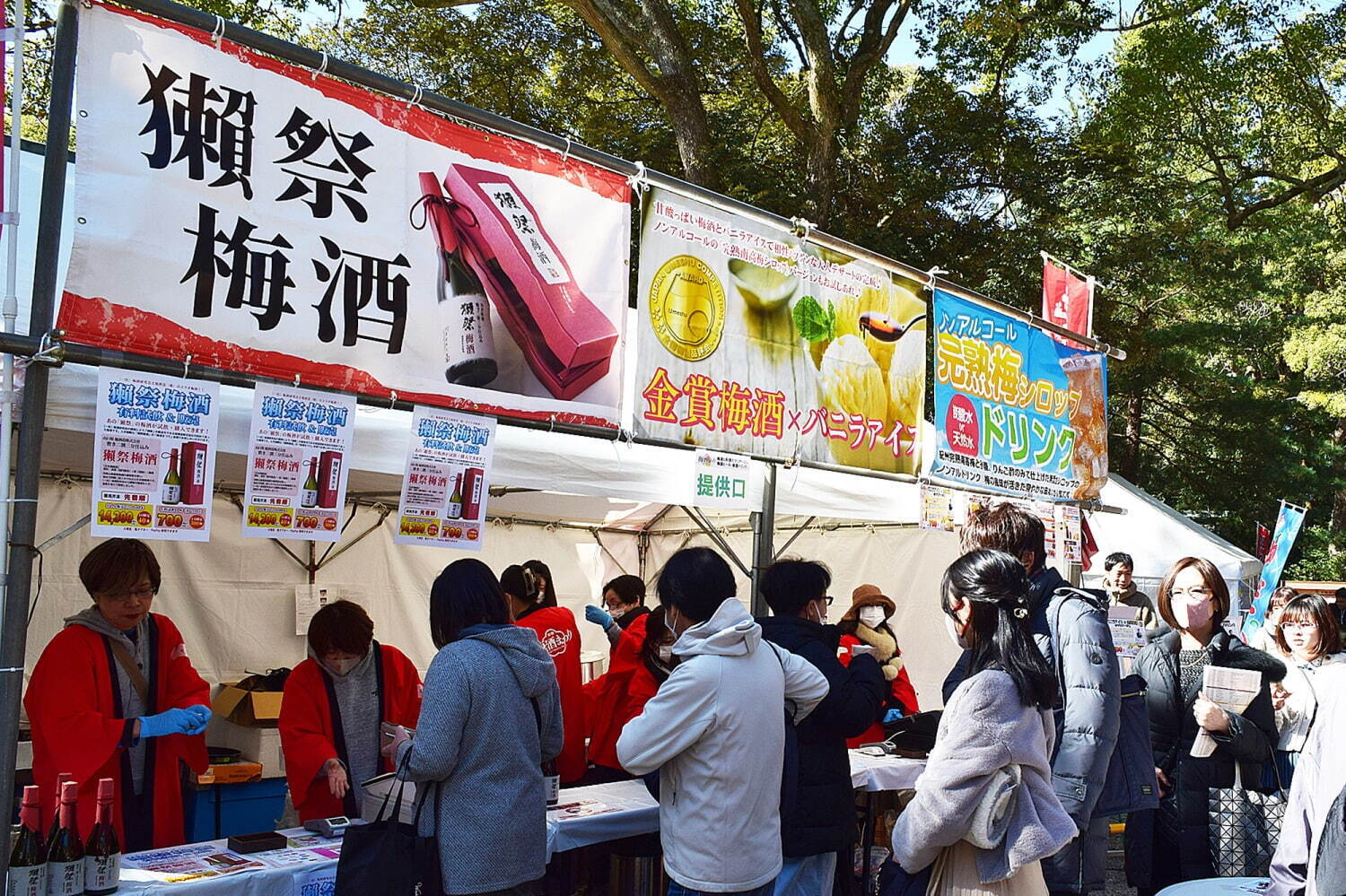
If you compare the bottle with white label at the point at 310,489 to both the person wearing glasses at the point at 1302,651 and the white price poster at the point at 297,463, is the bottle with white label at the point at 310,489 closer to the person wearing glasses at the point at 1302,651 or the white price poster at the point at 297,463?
the white price poster at the point at 297,463

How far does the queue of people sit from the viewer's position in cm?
268

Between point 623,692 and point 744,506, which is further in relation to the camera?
point 744,506

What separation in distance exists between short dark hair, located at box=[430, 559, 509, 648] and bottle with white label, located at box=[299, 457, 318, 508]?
677mm

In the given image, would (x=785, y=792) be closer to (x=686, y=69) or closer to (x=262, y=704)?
(x=262, y=704)

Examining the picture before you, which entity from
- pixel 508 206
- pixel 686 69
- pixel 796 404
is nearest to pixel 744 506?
pixel 796 404

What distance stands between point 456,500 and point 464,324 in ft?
2.06

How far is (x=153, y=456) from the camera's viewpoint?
10.00 feet

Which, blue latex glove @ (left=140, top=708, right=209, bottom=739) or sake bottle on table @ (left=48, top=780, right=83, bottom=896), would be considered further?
blue latex glove @ (left=140, top=708, right=209, bottom=739)

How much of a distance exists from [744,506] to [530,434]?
1.05 m

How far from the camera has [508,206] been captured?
4.11 m

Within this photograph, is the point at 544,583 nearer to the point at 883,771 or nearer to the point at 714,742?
the point at 883,771

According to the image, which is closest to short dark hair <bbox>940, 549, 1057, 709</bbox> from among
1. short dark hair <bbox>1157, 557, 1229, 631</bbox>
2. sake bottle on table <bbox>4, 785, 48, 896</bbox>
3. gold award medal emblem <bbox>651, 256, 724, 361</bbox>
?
short dark hair <bbox>1157, 557, 1229, 631</bbox>

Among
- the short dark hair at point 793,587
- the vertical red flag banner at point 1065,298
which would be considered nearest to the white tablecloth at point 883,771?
the short dark hair at point 793,587

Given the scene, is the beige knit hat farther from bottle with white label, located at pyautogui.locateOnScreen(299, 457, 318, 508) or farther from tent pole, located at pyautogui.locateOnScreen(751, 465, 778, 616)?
bottle with white label, located at pyautogui.locateOnScreen(299, 457, 318, 508)
